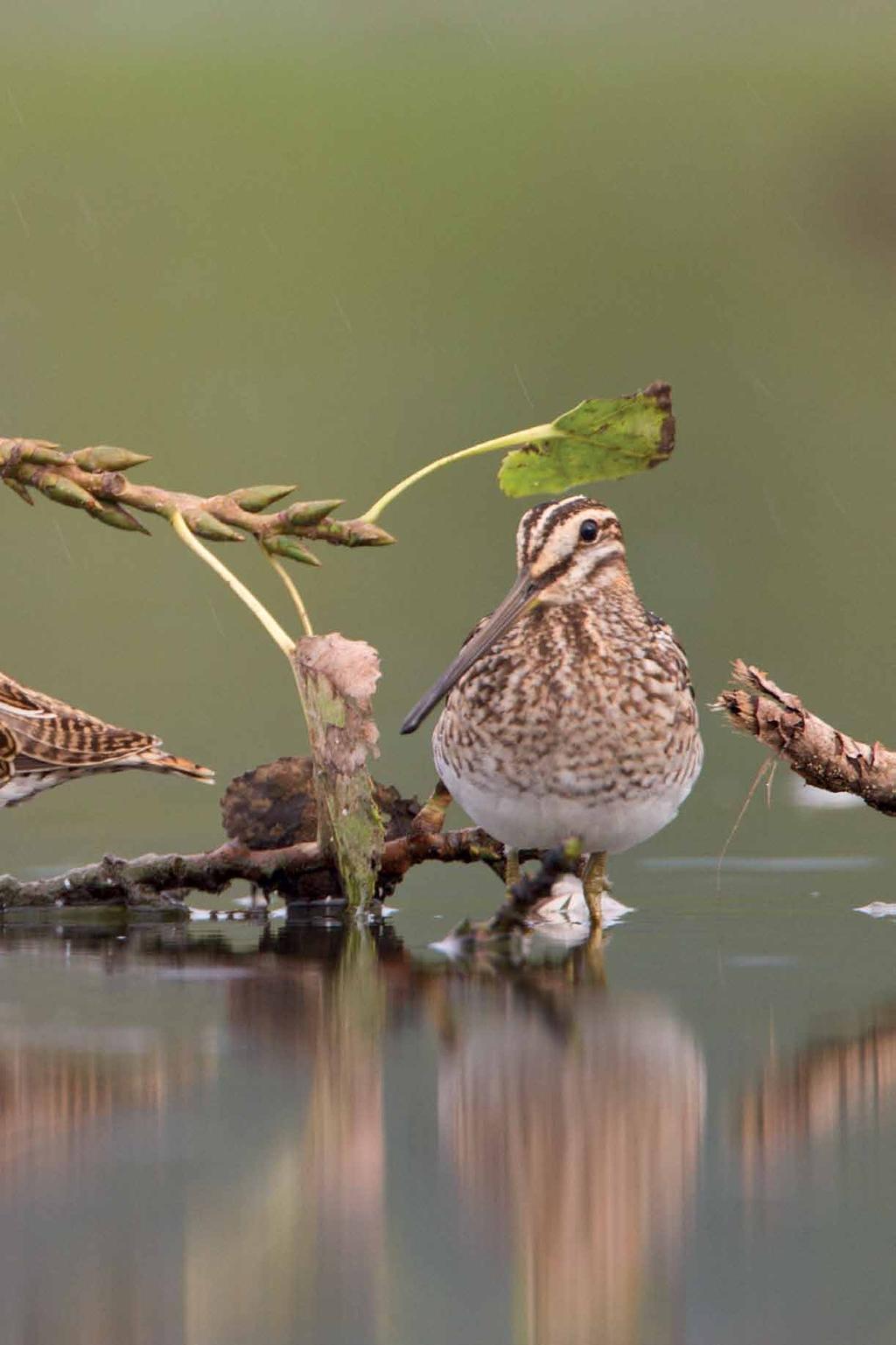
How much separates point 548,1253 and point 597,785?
1.58m

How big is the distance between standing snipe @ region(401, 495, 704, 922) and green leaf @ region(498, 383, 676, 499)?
0.06m

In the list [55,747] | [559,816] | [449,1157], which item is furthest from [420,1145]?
[55,747]

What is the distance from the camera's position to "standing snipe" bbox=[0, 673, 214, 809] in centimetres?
342

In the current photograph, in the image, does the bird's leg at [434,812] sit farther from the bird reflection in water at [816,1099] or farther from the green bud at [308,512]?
the bird reflection in water at [816,1099]

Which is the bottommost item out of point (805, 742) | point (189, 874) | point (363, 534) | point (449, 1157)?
point (449, 1157)

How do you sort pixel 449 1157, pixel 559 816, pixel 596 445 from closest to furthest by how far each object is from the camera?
pixel 449 1157, pixel 559 816, pixel 596 445

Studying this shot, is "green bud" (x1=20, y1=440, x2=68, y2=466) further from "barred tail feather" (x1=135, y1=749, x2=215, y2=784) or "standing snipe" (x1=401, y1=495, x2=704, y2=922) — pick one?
"barred tail feather" (x1=135, y1=749, x2=215, y2=784)

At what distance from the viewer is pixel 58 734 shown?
11.4 ft

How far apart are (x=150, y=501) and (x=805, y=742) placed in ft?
3.53

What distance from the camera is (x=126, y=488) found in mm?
2885

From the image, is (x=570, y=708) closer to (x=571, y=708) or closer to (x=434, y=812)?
(x=571, y=708)

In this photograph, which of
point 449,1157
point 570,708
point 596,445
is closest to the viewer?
point 449,1157

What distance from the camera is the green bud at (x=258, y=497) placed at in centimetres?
287

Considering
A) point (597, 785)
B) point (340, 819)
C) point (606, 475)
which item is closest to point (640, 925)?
point (597, 785)
